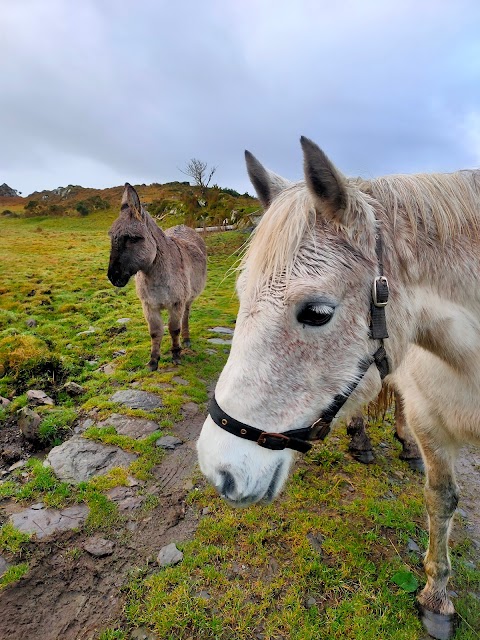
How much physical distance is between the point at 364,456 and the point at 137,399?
11.4 feet

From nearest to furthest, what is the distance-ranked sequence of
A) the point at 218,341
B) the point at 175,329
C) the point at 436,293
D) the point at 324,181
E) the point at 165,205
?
1. the point at 324,181
2. the point at 436,293
3. the point at 175,329
4. the point at 218,341
5. the point at 165,205

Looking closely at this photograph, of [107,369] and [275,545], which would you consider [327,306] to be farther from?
[107,369]

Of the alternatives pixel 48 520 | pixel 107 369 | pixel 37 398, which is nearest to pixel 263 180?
pixel 48 520

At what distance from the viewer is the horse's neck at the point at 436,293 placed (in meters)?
1.84

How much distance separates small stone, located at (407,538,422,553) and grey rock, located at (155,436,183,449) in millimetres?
2841

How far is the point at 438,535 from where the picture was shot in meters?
2.89

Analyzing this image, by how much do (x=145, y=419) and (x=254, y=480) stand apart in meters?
3.86

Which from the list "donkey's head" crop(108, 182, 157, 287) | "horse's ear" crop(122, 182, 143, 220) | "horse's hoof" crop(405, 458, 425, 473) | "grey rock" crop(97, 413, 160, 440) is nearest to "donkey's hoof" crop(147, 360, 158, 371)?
"donkey's head" crop(108, 182, 157, 287)

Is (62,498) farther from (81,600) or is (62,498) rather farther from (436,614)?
(436,614)

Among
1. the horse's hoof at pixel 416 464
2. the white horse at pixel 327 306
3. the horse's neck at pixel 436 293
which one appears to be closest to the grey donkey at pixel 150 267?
the horse's hoof at pixel 416 464

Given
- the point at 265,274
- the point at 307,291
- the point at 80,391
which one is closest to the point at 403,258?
the point at 307,291

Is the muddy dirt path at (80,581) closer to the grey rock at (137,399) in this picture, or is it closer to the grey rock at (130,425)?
the grey rock at (130,425)

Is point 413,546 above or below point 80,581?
above

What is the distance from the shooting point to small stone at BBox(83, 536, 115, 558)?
3.16 m
